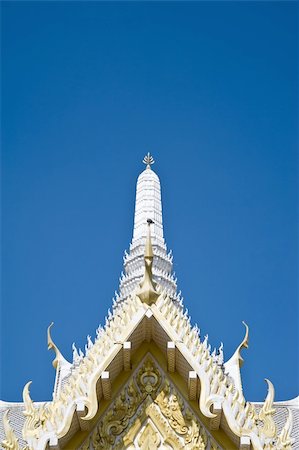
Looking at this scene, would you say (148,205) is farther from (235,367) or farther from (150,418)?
(150,418)

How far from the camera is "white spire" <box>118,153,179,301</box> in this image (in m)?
17.6

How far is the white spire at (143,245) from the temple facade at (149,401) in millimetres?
4479

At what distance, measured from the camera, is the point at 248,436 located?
11117 millimetres

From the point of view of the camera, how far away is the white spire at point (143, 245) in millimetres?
17625

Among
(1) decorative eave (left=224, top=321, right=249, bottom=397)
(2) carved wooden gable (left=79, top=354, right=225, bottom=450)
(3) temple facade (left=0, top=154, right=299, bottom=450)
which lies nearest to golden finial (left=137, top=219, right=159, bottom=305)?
(3) temple facade (left=0, top=154, right=299, bottom=450)

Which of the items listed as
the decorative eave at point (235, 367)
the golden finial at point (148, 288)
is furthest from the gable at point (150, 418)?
the decorative eave at point (235, 367)

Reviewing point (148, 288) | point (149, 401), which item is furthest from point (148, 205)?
point (149, 401)

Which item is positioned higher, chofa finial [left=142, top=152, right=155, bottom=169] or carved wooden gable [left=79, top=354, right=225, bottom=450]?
chofa finial [left=142, top=152, right=155, bottom=169]

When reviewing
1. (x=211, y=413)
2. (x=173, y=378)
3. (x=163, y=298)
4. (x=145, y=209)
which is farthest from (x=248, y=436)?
(x=145, y=209)

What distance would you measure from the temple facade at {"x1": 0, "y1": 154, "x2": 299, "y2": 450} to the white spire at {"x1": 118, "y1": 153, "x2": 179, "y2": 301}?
14.7 ft

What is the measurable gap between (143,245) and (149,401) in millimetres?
6665

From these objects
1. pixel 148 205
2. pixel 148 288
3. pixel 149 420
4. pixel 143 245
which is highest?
pixel 148 205

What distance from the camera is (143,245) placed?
1838 centimetres

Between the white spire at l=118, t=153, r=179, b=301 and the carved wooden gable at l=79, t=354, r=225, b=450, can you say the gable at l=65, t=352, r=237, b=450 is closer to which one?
the carved wooden gable at l=79, t=354, r=225, b=450
